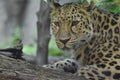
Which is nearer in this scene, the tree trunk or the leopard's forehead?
the leopard's forehead

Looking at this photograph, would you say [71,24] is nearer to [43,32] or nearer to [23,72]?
[23,72]

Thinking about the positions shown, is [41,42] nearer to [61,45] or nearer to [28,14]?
[61,45]

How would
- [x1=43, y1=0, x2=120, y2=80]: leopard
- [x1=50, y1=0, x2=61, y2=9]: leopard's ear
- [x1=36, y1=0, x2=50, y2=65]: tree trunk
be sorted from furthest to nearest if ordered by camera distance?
[x1=36, y1=0, x2=50, y2=65]: tree trunk, [x1=50, y1=0, x2=61, y2=9]: leopard's ear, [x1=43, y1=0, x2=120, y2=80]: leopard

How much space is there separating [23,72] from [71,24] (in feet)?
2.75

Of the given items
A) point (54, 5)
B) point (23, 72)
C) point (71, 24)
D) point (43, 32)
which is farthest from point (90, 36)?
point (43, 32)

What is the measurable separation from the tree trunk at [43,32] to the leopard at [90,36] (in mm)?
1642

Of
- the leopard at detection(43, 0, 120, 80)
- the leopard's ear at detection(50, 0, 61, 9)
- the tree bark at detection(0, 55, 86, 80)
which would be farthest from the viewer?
the leopard's ear at detection(50, 0, 61, 9)

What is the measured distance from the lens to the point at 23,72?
548 centimetres

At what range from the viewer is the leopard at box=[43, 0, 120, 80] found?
5.82m

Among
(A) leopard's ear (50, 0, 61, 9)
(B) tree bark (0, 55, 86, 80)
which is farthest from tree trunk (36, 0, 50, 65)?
(B) tree bark (0, 55, 86, 80)

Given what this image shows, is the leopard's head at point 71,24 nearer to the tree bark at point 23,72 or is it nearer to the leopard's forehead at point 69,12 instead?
the leopard's forehead at point 69,12

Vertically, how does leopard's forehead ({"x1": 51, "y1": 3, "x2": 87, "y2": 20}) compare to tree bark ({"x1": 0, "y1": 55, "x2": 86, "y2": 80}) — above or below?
above

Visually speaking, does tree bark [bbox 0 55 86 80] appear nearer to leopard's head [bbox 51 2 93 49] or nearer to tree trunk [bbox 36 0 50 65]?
leopard's head [bbox 51 2 93 49]

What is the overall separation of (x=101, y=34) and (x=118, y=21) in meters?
0.28
